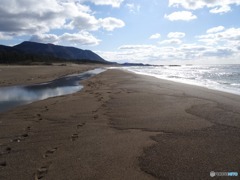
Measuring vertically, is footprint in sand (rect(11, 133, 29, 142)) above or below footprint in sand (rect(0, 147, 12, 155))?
above

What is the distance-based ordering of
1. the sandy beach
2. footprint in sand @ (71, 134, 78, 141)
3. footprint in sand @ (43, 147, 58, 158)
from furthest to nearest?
footprint in sand @ (71, 134, 78, 141) → footprint in sand @ (43, 147, 58, 158) → the sandy beach

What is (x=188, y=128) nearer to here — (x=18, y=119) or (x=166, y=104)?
(x=166, y=104)

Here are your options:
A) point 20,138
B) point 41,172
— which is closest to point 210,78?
point 20,138

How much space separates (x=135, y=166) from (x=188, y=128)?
2.87 meters

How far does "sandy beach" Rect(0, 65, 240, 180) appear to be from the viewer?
4.58m

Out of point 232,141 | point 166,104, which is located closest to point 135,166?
point 232,141

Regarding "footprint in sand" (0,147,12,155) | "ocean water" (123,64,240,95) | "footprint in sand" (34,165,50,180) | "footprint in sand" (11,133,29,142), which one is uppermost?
"footprint in sand" (34,165,50,180)

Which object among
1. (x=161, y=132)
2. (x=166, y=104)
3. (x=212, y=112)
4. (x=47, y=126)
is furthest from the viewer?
(x=166, y=104)

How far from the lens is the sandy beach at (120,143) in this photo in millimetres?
4582

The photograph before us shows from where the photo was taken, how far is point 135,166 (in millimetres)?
4738

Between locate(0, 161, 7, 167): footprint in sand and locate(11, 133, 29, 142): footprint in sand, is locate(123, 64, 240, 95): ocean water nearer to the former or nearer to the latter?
locate(11, 133, 29, 142): footprint in sand

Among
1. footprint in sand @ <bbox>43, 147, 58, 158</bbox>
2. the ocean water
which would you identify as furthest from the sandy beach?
the ocean water

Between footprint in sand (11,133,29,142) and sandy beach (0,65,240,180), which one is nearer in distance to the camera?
sandy beach (0,65,240,180)

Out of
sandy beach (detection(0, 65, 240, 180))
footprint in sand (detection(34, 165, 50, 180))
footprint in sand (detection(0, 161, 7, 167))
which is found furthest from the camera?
footprint in sand (detection(0, 161, 7, 167))
